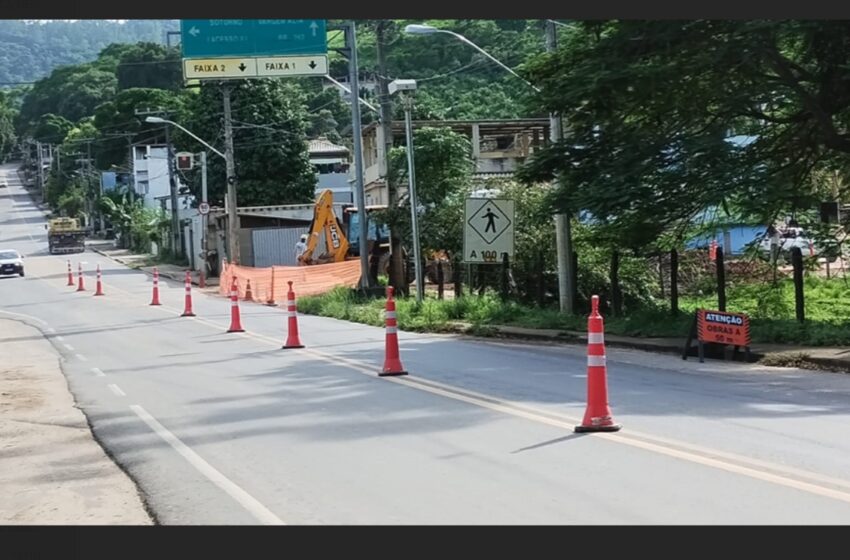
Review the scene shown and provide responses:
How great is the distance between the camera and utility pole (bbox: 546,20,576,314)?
72.6 feet

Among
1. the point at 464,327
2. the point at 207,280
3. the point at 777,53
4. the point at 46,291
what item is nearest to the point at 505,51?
the point at 207,280

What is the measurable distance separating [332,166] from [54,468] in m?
86.0

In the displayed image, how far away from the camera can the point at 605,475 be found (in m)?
8.01

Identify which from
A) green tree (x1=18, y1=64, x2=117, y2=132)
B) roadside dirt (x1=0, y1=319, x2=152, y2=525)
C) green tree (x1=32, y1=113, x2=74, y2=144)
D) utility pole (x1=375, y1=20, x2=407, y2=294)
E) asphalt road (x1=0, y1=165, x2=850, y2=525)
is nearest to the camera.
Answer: asphalt road (x1=0, y1=165, x2=850, y2=525)

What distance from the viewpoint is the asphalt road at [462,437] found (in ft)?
23.9

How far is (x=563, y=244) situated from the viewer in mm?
22828

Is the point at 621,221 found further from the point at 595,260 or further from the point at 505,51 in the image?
the point at 505,51

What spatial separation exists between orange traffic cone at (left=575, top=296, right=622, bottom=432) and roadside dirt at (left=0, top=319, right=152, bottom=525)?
402 cm

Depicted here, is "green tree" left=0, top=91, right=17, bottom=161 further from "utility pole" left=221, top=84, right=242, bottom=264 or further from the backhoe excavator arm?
the backhoe excavator arm

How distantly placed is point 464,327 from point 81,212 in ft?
337

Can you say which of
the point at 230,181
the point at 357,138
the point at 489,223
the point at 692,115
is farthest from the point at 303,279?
the point at 692,115

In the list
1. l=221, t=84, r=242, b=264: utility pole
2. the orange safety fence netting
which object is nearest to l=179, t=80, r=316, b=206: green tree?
l=221, t=84, r=242, b=264: utility pole

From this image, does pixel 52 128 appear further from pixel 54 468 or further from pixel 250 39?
pixel 54 468

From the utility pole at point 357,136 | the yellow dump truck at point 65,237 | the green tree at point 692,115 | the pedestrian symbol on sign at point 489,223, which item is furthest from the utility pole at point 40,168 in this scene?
the green tree at point 692,115
